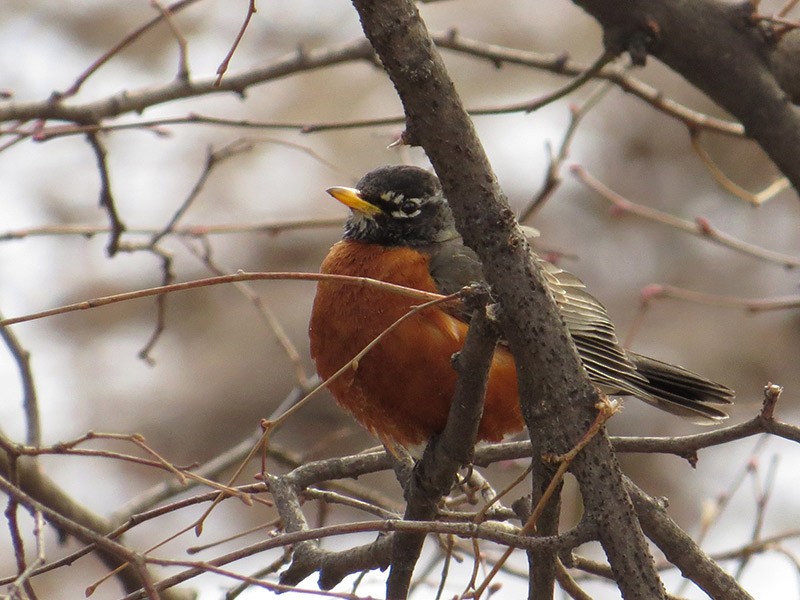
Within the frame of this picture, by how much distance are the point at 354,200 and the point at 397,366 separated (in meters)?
0.83

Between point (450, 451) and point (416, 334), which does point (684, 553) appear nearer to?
point (450, 451)

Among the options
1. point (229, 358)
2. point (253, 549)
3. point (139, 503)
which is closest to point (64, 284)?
point (229, 358)

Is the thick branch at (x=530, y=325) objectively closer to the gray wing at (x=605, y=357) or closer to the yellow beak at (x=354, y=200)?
the gray wing at (x=605, y=357)

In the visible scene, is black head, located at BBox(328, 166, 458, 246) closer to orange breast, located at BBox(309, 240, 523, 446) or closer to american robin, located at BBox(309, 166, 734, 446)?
american robin, located at BBox(309, 166, 734, 446)

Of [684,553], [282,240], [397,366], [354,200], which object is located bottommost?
[684,553]

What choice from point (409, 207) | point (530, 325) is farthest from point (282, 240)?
point (530, 325)

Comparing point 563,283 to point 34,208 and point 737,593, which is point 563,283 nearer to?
point 737,593

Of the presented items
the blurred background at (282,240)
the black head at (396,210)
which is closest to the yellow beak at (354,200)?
the black head at (396,210)

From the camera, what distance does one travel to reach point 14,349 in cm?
331

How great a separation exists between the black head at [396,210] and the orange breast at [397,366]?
0.41 metres

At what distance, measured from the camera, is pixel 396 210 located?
12.9 feet

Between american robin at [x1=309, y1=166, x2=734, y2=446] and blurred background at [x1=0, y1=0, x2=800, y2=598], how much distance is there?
4.34 meters

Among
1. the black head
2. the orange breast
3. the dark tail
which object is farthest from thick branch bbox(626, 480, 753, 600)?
the black head

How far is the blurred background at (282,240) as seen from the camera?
9523mm
